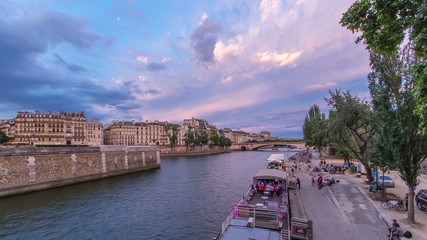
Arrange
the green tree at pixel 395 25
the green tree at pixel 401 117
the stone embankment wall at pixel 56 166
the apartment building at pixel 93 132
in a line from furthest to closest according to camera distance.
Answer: the apartment building at pixel 93 132
the stone embankment wall at pixel 56 166
the green tree at pixel 401 117
the green tree at pixel 395 25

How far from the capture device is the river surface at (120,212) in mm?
17078

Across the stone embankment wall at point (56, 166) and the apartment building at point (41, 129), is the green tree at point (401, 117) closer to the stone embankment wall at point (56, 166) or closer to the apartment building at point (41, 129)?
the stone embankment wall at point (56, 166)

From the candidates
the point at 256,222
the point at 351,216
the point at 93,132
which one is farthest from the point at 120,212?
the point at 93,132

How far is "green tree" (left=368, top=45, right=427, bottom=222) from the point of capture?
557 inches

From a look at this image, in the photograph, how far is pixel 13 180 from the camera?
2767 cm

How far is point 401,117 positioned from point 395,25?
7685mm

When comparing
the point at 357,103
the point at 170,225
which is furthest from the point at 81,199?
the point at 357,103

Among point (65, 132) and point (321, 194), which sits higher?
point (65, 132)

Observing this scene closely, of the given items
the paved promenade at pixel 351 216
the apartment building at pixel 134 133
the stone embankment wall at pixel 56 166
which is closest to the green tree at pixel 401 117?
the paved promenade at pixel 351 216

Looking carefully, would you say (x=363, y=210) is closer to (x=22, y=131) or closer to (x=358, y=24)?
(x=358, y=24)

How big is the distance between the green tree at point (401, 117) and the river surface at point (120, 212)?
12.6 m

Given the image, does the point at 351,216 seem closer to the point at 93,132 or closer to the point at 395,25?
the point at 395,25

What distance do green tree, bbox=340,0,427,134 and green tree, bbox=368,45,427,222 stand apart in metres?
5.74

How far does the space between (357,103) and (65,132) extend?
110 meters
